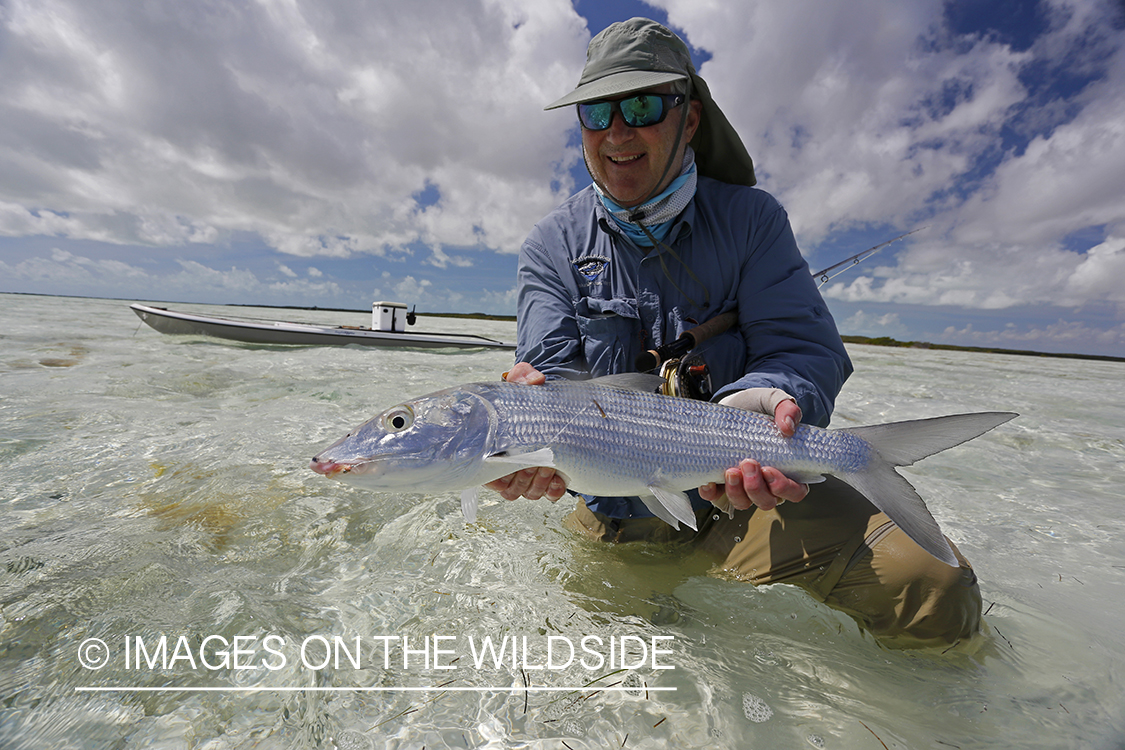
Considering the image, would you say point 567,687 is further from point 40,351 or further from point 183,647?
point 40,351

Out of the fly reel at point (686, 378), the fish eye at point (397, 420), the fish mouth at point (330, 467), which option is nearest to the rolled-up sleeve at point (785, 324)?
the fly reel at point (686, 378)

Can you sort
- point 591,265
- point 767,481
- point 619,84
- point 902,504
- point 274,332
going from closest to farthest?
point 902,504 → point 767,481 → point 619,84 → point 591,265 → point 274,332

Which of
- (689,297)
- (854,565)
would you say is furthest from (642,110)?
(854,565)

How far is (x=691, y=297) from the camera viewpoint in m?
3.46

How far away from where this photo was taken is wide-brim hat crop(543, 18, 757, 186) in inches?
124

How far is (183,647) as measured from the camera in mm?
2373

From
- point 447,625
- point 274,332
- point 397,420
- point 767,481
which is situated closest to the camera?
point 397,420

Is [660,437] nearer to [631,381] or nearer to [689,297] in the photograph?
[631,381]

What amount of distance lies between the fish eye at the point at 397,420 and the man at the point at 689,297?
647 mm

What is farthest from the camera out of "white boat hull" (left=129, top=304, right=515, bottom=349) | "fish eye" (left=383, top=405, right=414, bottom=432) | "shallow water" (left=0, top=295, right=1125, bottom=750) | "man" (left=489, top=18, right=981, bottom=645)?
"white boat hull" (left=129, top=304, right=515, bottom=349)

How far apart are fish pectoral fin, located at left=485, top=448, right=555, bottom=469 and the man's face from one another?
6.15 feet

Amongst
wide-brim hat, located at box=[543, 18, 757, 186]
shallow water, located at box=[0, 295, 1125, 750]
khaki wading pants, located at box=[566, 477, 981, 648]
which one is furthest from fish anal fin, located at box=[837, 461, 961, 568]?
wide-brim hat, located at box=[543, 18, 757, 186]

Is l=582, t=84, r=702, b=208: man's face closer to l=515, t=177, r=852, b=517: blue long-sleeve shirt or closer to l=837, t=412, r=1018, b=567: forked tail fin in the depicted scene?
l=515, t=177, r=852, b=517: blue long-sleeve shirt

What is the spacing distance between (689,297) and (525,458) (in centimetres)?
176
